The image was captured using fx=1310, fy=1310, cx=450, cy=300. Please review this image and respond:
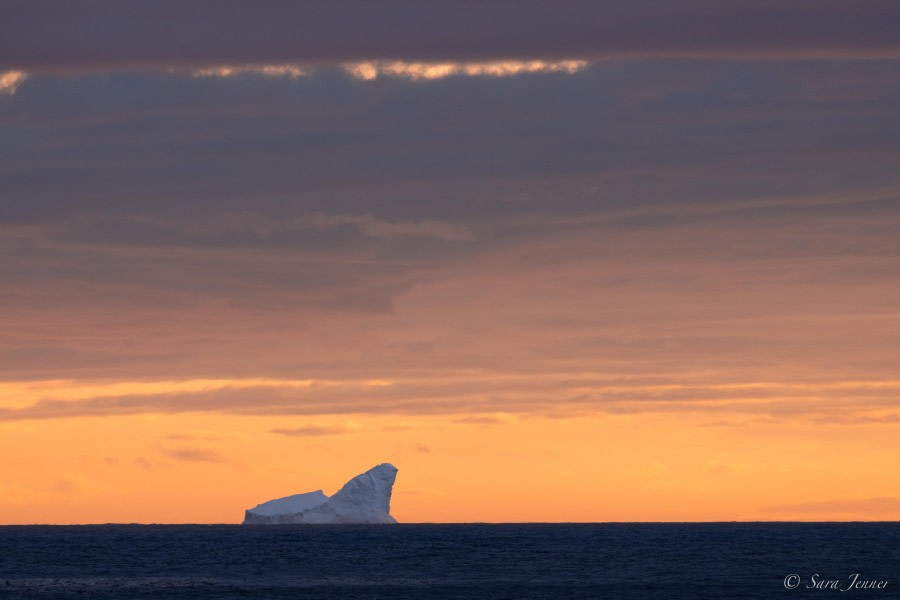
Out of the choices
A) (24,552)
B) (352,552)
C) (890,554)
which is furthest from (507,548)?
(24,552)

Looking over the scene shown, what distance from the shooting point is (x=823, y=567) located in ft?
423

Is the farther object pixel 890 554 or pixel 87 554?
pixel 87 554

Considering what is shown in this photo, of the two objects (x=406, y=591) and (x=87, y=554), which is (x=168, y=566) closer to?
(x=87, y=554)

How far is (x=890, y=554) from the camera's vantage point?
6206 inches

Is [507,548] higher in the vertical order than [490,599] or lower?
higher

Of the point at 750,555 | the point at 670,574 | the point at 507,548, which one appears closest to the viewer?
the point at 670,574

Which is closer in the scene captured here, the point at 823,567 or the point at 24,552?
the point at 823,567

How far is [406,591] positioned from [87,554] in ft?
266

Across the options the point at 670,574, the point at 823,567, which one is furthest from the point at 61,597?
the point at 823,567

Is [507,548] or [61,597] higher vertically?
[507,548]

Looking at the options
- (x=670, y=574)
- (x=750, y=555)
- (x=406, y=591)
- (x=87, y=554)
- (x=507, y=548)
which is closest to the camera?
(x=406, y=591)

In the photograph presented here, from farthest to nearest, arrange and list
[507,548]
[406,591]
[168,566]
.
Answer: [507,548] < [168,566] < [406,591]

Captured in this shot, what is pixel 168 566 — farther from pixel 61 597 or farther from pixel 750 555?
pixel 750 555

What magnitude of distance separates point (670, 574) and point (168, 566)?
53.2 meters
